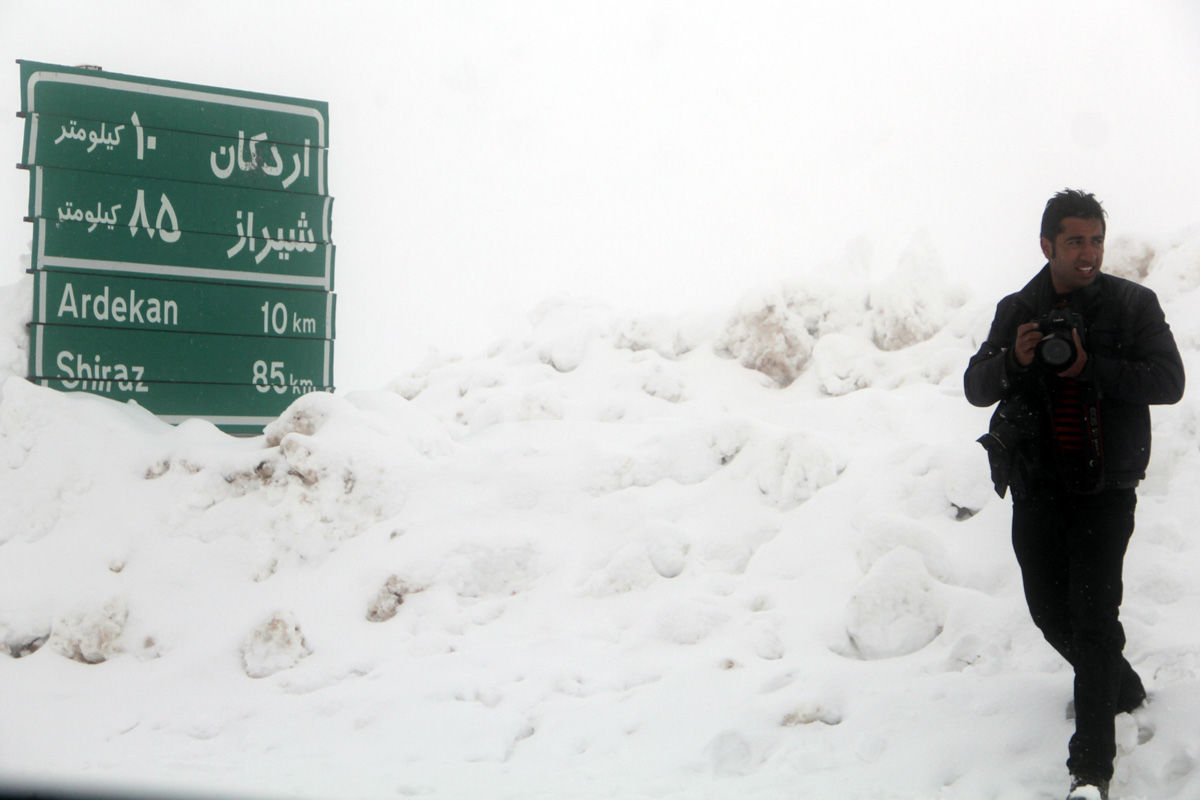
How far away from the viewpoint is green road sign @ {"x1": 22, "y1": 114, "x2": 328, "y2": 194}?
6.23 metres

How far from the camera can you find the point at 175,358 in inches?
251

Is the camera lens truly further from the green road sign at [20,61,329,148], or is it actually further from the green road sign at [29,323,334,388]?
the green road sign at [20,61,329,148]

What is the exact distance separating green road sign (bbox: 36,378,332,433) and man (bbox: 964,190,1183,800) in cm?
486

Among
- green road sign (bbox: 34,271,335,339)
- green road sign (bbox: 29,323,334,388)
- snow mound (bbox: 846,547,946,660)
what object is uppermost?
green road sign (bbox: 34,271,335,339)

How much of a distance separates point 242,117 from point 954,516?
489 cm

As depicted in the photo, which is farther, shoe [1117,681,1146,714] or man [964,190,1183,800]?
shoe [1117,681,1146,714]

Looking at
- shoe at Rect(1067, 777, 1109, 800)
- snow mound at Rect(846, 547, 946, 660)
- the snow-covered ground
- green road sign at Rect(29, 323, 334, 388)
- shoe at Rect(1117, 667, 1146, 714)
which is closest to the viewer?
shoe at Rect(1067, 777, 1109, 800)

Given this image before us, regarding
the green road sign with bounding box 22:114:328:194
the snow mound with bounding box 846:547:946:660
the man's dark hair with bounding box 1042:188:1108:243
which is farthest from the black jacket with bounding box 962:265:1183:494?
the green road sign with bounding box 22:114:328:194

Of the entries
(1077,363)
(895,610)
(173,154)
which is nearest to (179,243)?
(173,154)

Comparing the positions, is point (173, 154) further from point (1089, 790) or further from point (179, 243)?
point (1089, 790)

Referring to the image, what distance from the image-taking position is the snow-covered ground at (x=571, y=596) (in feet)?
10.8

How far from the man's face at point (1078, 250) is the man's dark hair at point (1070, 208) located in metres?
0.01

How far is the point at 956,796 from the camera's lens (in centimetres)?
281

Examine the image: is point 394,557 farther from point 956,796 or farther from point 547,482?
point 956,796
